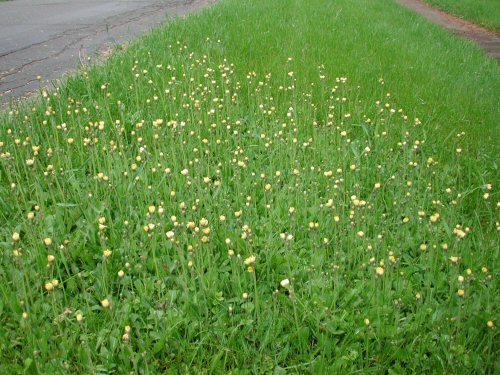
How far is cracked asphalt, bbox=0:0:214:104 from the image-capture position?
218 inches

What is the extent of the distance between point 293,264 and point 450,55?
581 centimetres

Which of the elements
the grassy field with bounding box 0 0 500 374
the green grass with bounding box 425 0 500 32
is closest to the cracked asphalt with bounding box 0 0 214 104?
the grassy field with bounding box 0 0 500 374

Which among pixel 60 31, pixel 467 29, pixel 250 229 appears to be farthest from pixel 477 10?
pixel 250 229

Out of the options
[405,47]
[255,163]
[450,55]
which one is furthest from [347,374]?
[450,55]

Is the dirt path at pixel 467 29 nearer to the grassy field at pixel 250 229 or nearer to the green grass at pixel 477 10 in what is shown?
the green grass at pixel 477 10

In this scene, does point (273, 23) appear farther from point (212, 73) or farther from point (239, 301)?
point (239, 301)

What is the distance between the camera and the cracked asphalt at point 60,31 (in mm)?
5535

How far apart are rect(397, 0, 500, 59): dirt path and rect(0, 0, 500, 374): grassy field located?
5.35 m

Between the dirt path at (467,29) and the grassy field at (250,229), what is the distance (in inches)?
211

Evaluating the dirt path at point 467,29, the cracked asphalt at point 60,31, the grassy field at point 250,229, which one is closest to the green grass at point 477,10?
the dirt path at point 467,29

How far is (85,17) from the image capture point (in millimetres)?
9250

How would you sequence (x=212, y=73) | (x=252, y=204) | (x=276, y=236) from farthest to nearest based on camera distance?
(x=212, y=73) < (x=252, y=204) < (x=276, y=236)

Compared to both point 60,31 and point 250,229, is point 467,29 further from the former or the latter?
point 250,229

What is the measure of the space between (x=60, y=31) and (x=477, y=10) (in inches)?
458
